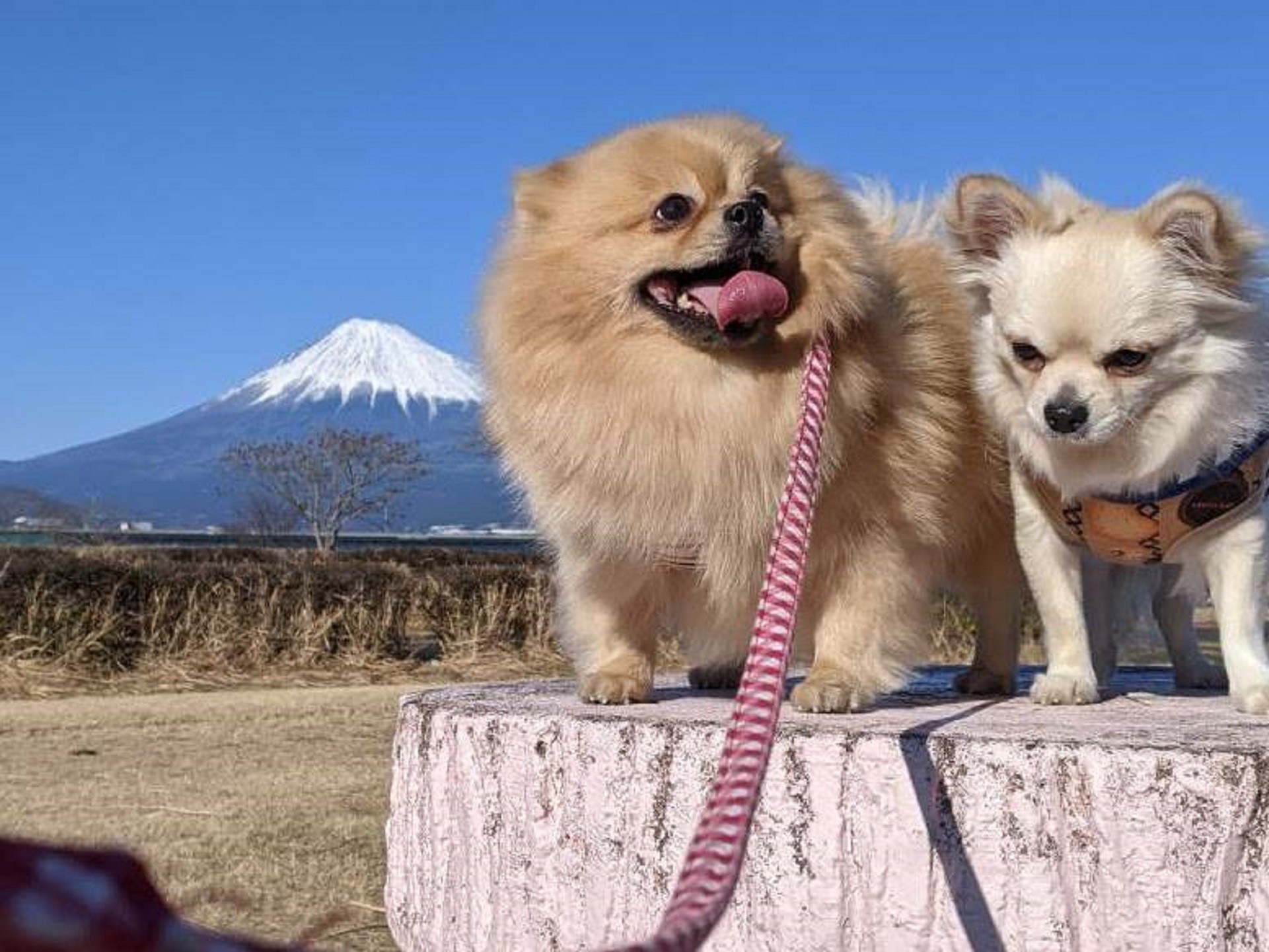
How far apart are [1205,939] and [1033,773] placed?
357 millimetres

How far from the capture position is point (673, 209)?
3010 millimetres

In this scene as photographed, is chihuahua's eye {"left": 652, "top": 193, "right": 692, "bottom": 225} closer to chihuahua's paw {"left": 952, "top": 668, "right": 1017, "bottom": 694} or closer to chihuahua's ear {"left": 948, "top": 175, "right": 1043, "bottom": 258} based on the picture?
chihuahua's ear {"left": 948, "top": 175, "right": 1043, "bottom": 258}

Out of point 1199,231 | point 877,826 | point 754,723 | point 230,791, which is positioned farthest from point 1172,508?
point 230,791

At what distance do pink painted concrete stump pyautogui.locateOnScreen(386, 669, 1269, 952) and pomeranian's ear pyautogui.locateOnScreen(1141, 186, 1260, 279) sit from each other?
94 cm

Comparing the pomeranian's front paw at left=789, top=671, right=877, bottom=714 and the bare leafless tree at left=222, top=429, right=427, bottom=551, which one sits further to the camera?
the bare leafless tree at left=222, top=429, right=427, bottom=551

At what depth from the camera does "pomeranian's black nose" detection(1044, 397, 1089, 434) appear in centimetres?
289

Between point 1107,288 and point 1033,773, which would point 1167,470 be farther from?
point 1033,773

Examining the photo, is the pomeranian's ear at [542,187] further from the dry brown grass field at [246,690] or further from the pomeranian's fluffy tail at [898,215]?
the dry brown grass field at [246,690]

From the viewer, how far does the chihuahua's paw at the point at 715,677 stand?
3.64 meters

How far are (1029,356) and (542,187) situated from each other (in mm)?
1138

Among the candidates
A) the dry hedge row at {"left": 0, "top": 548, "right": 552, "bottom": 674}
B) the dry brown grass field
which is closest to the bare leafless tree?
the dry brown grass field

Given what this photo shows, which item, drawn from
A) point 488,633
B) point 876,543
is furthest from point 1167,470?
point 488,633

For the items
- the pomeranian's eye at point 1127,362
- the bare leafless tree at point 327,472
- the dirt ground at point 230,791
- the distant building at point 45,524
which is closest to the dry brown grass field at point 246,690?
the dirt ground at point 230,791

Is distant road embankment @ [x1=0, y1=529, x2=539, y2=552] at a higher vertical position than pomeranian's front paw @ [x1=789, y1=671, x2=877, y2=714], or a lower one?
higher
